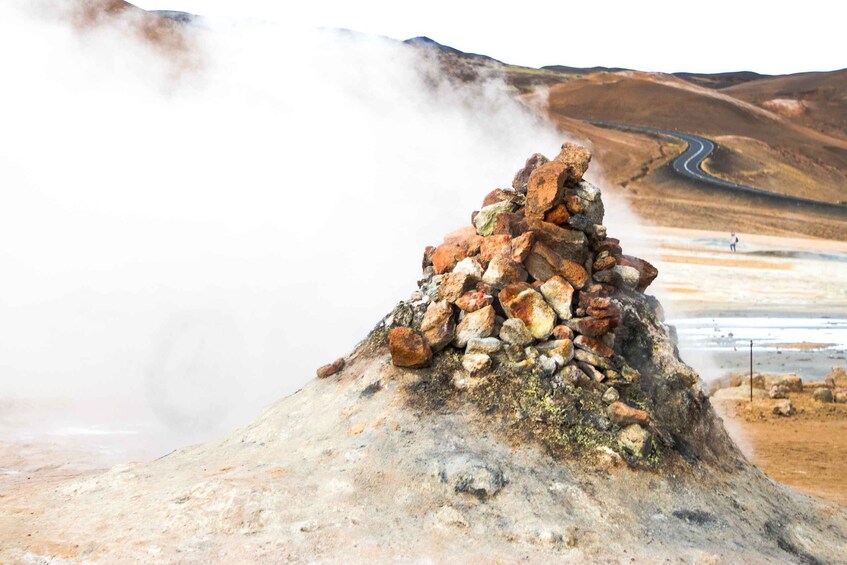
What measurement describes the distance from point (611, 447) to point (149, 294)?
20.3 feet

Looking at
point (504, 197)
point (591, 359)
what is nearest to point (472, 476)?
point (591, 359)

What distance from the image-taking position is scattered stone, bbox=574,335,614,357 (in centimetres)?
516

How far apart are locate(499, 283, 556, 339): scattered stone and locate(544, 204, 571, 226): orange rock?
0.56 m

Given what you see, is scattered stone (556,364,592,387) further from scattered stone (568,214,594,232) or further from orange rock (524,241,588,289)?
scattered stone (568,214,594,232)

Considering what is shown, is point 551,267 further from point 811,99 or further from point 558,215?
point 811,99

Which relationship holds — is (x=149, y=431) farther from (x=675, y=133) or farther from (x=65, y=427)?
(x=675, y=133)

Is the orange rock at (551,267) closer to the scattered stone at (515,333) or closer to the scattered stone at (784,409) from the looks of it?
the scattered stone at (515,333)

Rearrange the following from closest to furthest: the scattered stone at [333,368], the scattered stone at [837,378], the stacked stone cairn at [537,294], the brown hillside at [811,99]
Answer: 1. the stacked stone cairn at [537,294]
2. the scattered stone at [333,368]
3. the scattered stone at [837,378]
4. the brown hillside at [811,99]

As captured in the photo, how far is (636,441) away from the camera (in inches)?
188

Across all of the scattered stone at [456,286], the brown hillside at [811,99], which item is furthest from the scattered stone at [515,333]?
the brown hillside at [811,99]

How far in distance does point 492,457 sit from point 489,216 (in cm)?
186

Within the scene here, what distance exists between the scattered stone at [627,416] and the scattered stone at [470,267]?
123cm

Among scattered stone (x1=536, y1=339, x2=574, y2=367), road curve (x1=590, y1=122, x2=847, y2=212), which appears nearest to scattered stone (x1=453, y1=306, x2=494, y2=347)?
scattered stone (x1=536, y1=339, x2=574, y2=367)

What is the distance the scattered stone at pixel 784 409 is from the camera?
1024cm
